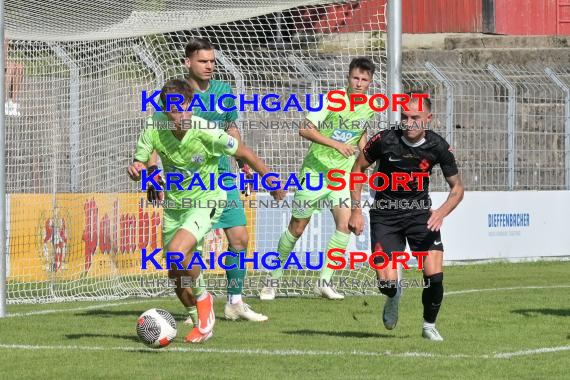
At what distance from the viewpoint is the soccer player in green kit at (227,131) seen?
432 inches

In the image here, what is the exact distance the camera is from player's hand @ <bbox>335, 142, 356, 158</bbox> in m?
11.8

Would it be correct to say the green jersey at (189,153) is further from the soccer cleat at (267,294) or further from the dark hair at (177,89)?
the soccer cleat at (267,294)

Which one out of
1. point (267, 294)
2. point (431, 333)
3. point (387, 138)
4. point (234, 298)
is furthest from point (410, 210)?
point (267, 294)

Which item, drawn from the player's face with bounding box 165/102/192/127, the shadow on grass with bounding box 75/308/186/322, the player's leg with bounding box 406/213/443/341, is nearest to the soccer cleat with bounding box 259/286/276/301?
the shadow on grass with bounding box 75/308/186/322

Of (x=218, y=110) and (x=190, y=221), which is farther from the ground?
(x=218, y=110)

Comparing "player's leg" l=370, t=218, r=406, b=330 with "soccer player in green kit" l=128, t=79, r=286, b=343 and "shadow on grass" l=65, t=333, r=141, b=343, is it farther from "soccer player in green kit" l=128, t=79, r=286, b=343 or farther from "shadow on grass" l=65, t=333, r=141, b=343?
"shadow on grass" l=65, t=333, r=141, b=343

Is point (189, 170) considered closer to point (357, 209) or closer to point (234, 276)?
point (357, 209)

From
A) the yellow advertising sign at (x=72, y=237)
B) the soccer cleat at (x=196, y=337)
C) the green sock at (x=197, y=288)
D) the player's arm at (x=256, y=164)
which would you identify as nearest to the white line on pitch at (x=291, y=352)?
the soccer cleat at (x=196, y=337)

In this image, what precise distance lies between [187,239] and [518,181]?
1026 cm

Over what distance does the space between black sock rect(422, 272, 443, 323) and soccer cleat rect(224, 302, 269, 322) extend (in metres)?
1.99

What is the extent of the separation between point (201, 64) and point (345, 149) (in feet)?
5.27

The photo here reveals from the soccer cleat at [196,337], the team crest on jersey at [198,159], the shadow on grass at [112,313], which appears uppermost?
the team crest on jersey at [198,159]

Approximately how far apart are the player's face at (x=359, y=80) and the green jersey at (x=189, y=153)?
3.03 meters

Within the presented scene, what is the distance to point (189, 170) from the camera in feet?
32.2
